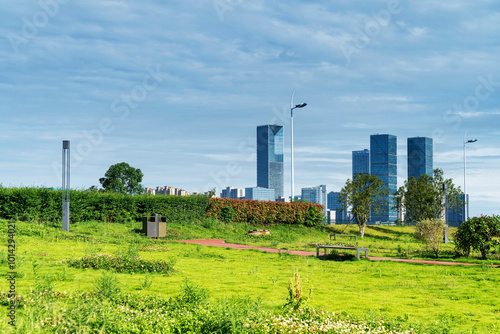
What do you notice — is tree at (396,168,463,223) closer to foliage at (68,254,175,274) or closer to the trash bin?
the trash bin

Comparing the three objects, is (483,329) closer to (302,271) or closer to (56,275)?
(302,271)

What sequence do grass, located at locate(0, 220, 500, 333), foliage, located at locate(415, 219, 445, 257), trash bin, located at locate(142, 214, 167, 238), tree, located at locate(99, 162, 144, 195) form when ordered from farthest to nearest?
tree, located at locate(99, 162, 144, 195), trash bin, located at locate(142, 214, 167, 238), foliage, located at locate(415, 219, 445, 257), grass, located at locate(0, 220, 500, 333)

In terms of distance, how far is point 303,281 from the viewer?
10.7 metres

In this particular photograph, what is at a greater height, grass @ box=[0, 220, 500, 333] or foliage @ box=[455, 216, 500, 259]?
foliage @ box=[455, 216, 500, 259]

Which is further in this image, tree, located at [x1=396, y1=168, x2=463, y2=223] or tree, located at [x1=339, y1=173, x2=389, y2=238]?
tree, located at [x1=396, y1=168, x2=463, y2=223]

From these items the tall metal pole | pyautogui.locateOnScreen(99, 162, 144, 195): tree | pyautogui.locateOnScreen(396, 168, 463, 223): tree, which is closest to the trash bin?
the tall metal pole

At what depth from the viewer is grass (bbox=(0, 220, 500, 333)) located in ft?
25.2

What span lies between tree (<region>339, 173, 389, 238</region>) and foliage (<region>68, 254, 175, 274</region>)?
87.4 feet

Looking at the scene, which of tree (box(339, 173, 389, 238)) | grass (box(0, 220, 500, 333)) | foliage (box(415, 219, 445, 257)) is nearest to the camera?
grass (box(0, 220, 500, 333))

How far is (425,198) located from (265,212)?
15605 mm

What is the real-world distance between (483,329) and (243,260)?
8842 mm

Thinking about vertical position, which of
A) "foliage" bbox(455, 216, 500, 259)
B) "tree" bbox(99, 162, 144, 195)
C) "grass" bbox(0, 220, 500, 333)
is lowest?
"grass" bbox(0, 220, 500, 333)

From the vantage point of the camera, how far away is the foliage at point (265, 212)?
31.0 meters

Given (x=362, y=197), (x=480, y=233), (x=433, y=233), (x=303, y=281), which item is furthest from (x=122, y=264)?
(x=362, y=197)
